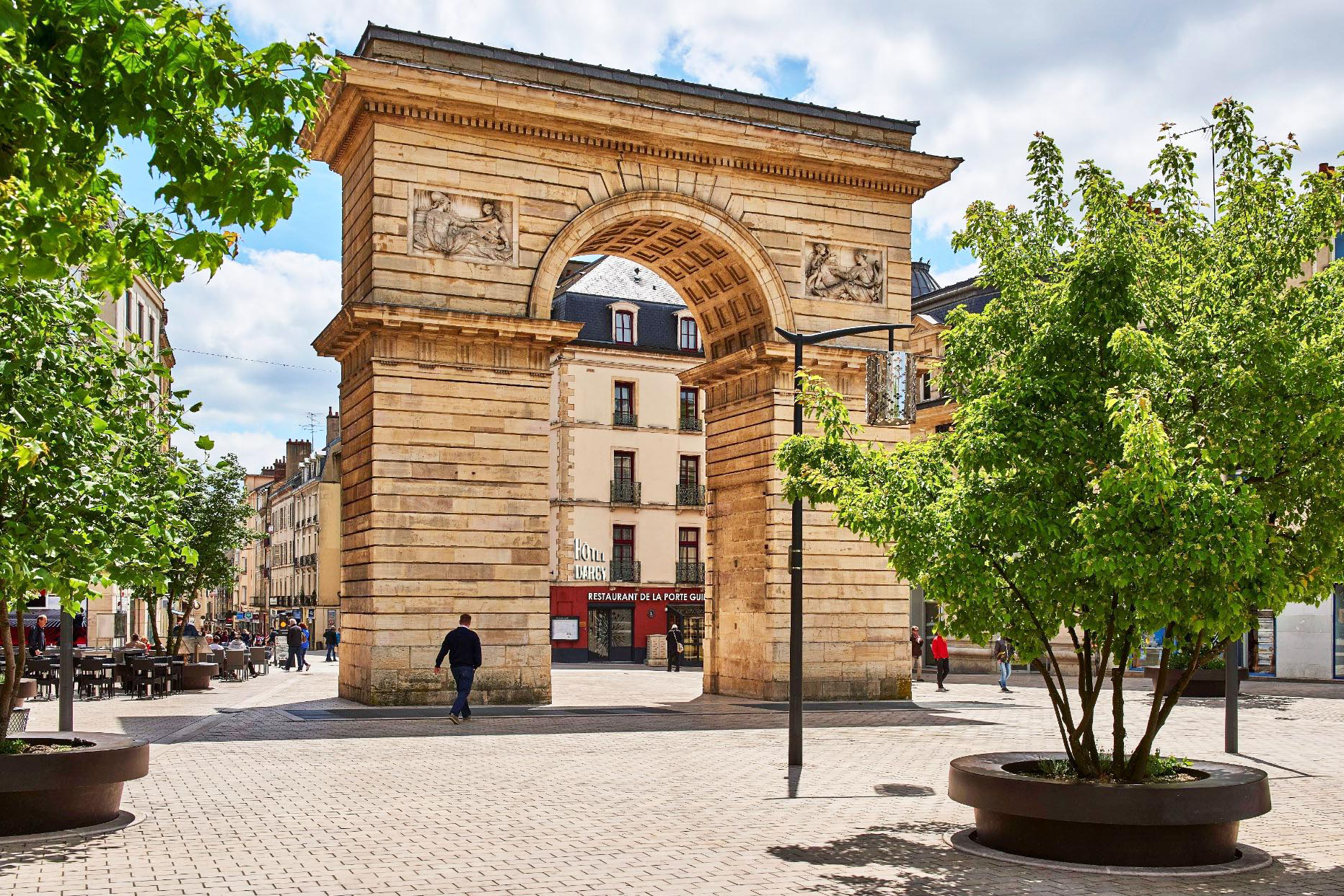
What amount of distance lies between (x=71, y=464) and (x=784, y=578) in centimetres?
1728

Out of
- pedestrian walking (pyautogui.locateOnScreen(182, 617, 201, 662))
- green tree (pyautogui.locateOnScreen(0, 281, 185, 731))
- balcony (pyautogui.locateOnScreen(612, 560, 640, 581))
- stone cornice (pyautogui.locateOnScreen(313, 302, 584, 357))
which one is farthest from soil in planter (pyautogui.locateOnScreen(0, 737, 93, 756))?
balcony (pyautogui.locateOnScreen(612, 560, 640, 581))

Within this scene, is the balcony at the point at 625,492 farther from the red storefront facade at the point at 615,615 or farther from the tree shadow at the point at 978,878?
the tree shadow at the point at 978,878

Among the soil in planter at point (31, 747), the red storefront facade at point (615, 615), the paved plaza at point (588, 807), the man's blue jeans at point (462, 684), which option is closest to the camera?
the paved plaza at point (588, 807)

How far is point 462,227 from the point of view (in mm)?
25594

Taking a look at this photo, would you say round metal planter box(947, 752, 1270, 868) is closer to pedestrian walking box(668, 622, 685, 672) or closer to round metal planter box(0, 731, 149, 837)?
round metal planter box(0, 731, 149, 837)

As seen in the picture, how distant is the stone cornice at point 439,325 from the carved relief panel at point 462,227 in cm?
115

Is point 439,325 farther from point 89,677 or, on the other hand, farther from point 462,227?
point 89,677

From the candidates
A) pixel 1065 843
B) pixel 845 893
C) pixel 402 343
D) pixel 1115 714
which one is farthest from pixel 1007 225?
pixel 402 343

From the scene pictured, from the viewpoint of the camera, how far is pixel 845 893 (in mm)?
9781

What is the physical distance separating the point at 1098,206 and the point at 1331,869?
5.61 m

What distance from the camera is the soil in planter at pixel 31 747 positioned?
37.7 feet

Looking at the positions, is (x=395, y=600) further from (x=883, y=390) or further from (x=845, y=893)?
(x=845, y=893)

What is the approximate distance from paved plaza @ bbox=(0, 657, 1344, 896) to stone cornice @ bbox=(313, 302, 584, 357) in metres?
6.57

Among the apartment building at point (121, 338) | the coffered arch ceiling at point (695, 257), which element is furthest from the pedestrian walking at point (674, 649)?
the apartment building at point (121, 338)
